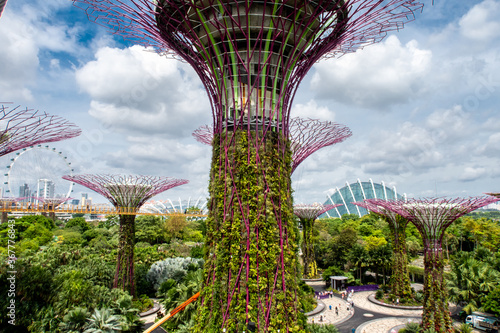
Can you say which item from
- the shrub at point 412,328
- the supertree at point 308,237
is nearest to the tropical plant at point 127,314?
the shrub at point 412,328

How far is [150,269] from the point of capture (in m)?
30.1

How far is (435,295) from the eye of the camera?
19281mm

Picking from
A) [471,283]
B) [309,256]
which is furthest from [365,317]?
[309,256]

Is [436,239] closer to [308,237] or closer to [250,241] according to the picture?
[250,241]

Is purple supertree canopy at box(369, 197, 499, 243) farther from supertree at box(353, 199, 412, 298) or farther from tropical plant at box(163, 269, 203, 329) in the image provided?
tropical plant at box(163, 269, 203, 329)

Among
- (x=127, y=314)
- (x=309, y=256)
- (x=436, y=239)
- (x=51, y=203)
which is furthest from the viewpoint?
(x=309, y=256)

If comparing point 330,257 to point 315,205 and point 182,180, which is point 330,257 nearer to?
point 315,205

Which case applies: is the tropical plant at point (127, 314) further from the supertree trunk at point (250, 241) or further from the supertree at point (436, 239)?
the supertree at point (436, 239)

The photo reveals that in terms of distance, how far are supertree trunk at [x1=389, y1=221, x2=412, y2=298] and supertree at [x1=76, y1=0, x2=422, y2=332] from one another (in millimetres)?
21384

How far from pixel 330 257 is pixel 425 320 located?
22.1m

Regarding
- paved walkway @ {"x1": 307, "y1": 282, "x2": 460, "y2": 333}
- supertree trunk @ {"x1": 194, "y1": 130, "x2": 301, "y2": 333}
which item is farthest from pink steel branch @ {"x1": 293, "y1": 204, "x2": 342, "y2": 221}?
supertree trunk @ {"x1": 194, "y1": 130, "x2": 301, "y2": 333}

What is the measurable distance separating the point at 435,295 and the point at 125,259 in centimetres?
2153

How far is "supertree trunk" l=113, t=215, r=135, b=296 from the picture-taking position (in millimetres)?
23906

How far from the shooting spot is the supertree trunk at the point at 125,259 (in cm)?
2391
